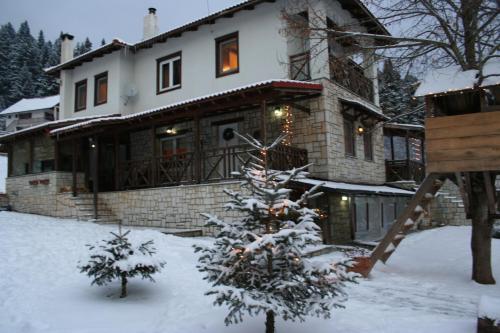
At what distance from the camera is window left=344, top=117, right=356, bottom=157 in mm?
13583

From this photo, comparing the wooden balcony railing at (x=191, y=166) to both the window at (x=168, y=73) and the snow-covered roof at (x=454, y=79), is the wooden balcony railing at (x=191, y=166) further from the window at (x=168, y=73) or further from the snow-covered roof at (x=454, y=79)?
the snow-covered roof at (x=454, y=79)

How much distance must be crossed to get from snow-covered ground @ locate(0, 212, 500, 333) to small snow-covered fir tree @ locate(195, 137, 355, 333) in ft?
2.85

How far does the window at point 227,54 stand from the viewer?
45.5ft

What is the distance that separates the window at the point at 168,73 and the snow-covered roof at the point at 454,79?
957 cm

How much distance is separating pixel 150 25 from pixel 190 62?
143 inches

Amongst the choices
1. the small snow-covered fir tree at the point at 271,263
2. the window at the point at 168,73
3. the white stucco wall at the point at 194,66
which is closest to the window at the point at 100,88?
the white stucco wall at the point at 194,66

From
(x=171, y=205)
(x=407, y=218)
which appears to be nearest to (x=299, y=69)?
(x=171, y=205)

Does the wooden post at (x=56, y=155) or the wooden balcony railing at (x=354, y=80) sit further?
the wooden post at (x=56, y=155)

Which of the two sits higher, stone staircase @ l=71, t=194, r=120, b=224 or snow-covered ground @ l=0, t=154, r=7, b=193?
snow-covered ground @ l=0, t=154, r=7, b=193

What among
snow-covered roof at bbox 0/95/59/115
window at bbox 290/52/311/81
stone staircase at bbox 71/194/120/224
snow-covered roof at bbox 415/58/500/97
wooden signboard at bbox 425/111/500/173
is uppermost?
snow-covered roof at bbox 0/95/59/115

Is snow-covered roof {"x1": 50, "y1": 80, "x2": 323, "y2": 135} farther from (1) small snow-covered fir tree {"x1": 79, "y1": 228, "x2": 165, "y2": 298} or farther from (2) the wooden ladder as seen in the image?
(1) small snow-covered fir tree {"x1": 79, "y1": 228, "x2": 165, "y2": 298}

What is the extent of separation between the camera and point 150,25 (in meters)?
17.1

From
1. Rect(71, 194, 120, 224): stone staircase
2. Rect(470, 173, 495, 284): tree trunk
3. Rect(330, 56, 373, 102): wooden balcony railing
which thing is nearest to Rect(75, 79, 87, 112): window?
Rect(71, 194, 120, 224): stone staircase

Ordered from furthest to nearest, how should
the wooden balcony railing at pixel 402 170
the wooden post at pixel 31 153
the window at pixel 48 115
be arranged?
1. the window at pixel 48 115
2. the wooden balcony railing at pixel 402 170
3. the wooden post at pixel 31 153
